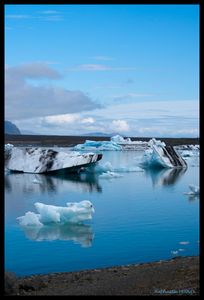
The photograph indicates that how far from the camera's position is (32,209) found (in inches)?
349

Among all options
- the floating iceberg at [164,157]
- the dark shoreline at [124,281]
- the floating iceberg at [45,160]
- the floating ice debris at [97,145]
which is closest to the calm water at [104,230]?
the dark shoreline at [124,281]

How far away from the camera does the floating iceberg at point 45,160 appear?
1359 cm

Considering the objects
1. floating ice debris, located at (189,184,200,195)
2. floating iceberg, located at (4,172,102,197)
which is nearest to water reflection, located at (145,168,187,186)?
floating iceberg, located at (4,172,102,197)

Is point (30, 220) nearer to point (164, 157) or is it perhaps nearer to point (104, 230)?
point (104, 230)

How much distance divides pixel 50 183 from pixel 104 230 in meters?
6.02

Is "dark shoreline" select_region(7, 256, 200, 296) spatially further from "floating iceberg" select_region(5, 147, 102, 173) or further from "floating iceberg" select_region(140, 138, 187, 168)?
"floating iceberg" select_region(140, 138, 187, 168)

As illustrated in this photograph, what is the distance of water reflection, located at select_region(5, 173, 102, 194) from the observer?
11.7 m

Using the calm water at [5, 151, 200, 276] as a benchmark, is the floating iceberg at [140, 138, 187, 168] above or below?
above

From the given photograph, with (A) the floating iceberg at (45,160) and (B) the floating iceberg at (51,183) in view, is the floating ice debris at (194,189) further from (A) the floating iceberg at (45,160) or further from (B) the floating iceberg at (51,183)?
(A) the floating iceberg at (45,160)

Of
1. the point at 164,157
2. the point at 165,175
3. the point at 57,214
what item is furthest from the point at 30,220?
the point at 164,157

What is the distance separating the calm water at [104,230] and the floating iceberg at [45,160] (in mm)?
1377

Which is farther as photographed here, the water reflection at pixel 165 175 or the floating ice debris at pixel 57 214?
the water reflection at pixel 165 175

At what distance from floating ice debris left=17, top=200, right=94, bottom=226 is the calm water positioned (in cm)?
13
